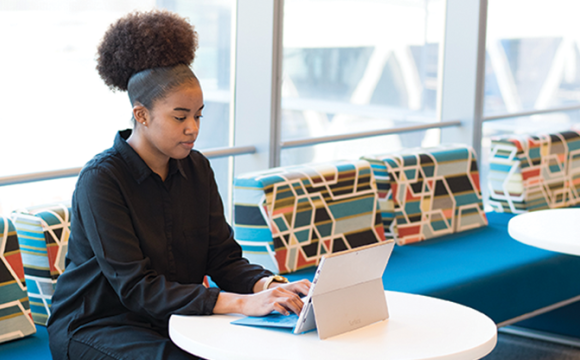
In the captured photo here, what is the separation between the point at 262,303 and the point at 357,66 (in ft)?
11.4

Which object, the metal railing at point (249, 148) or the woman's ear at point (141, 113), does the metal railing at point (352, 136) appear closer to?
the metal railing at point (249, 148)

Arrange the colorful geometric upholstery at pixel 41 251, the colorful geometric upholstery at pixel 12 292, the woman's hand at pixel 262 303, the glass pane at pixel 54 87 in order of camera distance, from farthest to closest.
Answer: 1. the glass pane at pixel 54 87
2. the colorful geometric upholstery at pixel 41 251
3. the colorful geometric upholstery at pixel 12 292
4. the woman's hand at pixel 262 303

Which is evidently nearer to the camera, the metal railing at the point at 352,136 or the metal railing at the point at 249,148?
the metal railing at the point at 249,148

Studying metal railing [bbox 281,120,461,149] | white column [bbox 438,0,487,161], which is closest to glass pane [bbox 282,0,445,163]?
white column [bbox 438,0,487,161]

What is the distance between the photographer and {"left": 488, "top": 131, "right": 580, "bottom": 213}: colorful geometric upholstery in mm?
4012

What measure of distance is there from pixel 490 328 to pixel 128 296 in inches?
32.2

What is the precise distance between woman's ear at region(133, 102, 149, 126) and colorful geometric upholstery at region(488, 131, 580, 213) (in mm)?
2744

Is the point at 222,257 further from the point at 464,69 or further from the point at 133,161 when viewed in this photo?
the point at 464,69

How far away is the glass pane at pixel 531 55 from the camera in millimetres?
5598

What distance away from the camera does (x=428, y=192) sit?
3473 mm

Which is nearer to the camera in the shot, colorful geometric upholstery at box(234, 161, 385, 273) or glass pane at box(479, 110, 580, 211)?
colorful geometric upholstery at box(234, 161, 385, 273)

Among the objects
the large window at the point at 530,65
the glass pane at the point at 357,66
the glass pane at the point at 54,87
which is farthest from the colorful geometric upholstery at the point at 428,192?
the large window at the point at 530,65

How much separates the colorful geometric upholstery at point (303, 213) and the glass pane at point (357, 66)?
1.29 m

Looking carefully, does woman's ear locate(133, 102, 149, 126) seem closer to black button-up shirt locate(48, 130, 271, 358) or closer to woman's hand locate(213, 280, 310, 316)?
black button-up shirt locate(48, 130, 271, 358)
